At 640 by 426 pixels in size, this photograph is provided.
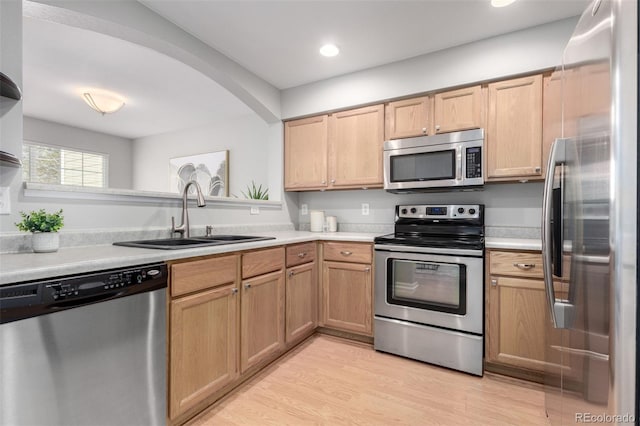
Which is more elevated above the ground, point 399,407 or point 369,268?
point 369,268

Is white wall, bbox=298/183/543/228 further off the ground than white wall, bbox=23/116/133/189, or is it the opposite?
white wall, bbox=23/116/133/189

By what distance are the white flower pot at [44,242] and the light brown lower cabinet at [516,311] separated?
2.52m

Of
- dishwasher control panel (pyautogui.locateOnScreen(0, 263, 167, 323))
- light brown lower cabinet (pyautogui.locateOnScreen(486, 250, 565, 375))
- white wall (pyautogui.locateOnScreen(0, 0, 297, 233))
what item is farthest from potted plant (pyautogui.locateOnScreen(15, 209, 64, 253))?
light brown lower cabinet (pyautogui.locateOnScreen(486, 250, 565, 375))

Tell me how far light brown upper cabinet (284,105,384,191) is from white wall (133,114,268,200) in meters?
1.28

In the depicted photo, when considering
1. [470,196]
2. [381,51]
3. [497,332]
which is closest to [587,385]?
[497,332]

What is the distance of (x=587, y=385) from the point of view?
91cm

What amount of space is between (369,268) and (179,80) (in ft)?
9.63

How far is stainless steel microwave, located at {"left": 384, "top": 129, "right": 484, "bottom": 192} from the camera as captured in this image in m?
2.35

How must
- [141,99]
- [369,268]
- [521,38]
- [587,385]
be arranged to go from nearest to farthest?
[587,385]
[521,38]
[369,268]
[141,99]

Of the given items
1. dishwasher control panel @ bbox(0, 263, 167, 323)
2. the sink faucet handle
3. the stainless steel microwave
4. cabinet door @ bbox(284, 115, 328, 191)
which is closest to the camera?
dishwasher control panel @ bbox(0, 263, 167, 323)

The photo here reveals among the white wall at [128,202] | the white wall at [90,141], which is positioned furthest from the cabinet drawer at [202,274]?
the white wall at [90,141]

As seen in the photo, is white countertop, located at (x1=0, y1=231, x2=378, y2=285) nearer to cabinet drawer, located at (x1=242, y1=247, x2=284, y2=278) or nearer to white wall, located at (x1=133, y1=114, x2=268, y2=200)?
cabinet drawer, located at (x1=242, y1=247, x2=284, y2=278)

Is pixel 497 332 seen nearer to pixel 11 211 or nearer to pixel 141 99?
pixel 11 211

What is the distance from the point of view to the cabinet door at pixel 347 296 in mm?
2531
